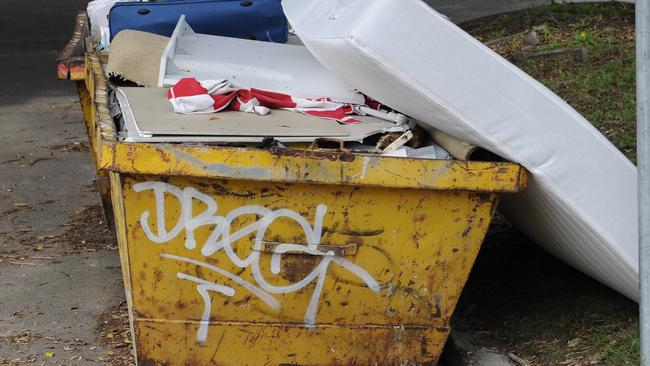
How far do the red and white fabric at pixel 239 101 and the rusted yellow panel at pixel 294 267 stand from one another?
1.51ft

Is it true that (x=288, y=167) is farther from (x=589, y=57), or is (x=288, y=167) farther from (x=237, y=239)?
(x=589, y=57)

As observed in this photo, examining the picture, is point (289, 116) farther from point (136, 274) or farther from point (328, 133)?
point (136, 274)

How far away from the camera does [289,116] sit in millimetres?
3721

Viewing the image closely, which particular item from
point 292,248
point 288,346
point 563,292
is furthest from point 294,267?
point 563,292

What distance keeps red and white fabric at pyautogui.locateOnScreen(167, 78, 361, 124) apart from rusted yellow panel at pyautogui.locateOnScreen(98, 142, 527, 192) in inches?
17.4

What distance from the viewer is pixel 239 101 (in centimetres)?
379

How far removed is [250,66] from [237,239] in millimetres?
1213

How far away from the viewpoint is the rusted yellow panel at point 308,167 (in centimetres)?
323

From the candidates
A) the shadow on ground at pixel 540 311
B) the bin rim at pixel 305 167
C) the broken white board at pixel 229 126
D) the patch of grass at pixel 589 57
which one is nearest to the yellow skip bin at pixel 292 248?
the bin rim at pixel 305 167

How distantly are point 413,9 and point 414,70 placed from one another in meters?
0.20

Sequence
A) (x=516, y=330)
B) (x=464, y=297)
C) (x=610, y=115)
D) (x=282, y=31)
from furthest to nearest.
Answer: (x=610, y=115)
(x=282, y=31)
(x=464, y=297)
(x=516, y=330)

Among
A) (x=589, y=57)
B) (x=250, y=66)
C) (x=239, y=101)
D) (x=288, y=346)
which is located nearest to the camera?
(x=288, y=346)

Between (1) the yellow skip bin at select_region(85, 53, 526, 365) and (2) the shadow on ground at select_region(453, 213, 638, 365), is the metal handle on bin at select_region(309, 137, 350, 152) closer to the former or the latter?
(1) the yellow skip bin at select_region(85, 53, 526, 365)

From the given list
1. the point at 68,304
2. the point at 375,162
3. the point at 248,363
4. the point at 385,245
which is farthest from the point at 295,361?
the point at 68,304
